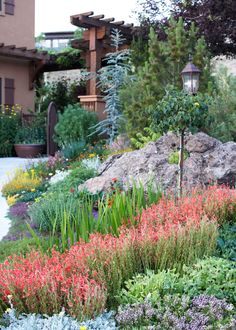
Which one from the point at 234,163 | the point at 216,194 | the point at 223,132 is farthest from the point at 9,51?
the point at 216,194

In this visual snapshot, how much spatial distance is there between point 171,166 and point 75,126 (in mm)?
5351

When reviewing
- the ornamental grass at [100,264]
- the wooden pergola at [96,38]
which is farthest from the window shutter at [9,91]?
the ornamental grass at [100,264]

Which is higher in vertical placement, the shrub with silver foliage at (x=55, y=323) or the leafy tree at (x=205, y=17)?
the leafy tree at (x=205, y=17)

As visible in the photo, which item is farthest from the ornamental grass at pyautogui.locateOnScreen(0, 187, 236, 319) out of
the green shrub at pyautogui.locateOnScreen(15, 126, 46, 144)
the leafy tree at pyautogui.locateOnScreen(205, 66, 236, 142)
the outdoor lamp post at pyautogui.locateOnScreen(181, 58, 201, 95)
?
the green shrub at pyautogui.locateOnScreen(15, 126, 46, 144)

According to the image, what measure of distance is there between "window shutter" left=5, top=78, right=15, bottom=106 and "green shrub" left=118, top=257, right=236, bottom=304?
14.0 meters

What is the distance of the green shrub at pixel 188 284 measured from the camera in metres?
3.36

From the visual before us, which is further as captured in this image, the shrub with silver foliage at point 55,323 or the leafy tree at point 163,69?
the leafy tree at point 163,69

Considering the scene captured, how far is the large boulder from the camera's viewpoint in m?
7.55

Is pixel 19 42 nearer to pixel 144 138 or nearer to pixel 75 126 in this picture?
pixel 75 126

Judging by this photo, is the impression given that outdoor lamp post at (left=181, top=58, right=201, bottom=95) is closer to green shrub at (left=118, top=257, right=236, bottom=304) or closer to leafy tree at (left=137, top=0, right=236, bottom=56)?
green shrub at (left=118, top=257, right=236, bottom=304)

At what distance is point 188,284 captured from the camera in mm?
3463

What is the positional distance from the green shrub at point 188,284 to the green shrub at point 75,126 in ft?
30.2

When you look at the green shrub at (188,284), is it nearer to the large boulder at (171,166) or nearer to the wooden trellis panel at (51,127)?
the large boulder at (171,166)

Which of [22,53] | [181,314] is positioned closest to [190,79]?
[181,314]
